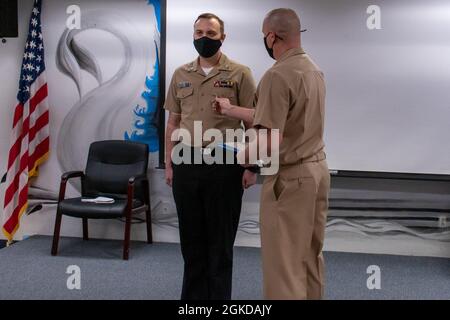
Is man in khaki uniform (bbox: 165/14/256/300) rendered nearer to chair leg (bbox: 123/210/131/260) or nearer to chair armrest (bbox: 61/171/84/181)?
chair leg (bbox: 123/210/131/260)

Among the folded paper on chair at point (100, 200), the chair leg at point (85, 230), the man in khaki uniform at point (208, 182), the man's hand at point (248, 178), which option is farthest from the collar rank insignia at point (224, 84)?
the chair leg at point (85, 230)

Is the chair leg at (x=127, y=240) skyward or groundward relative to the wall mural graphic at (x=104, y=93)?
groundward

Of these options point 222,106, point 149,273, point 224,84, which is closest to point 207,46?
point 224,84

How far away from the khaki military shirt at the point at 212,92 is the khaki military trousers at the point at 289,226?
0.59 meters

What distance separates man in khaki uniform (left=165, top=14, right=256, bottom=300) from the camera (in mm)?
2385

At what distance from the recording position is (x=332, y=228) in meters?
3.90

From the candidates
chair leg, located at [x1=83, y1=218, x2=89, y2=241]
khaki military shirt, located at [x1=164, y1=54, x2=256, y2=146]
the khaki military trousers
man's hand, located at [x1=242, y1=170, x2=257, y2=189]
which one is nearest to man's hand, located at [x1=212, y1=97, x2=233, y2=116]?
khaki military shirt, located at [x1=164, y1=54, x2=256, y2=146]

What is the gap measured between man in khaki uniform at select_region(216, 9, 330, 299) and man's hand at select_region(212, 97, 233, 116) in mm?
389

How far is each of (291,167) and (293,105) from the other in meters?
0.25

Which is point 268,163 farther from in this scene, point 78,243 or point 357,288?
point 78,243

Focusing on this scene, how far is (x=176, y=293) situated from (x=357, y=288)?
1.20 m

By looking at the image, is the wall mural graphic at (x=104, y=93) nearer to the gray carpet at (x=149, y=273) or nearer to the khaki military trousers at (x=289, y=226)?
the gray carpet at (x=149, y=273)

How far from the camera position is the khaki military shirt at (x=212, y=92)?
2.42 m
